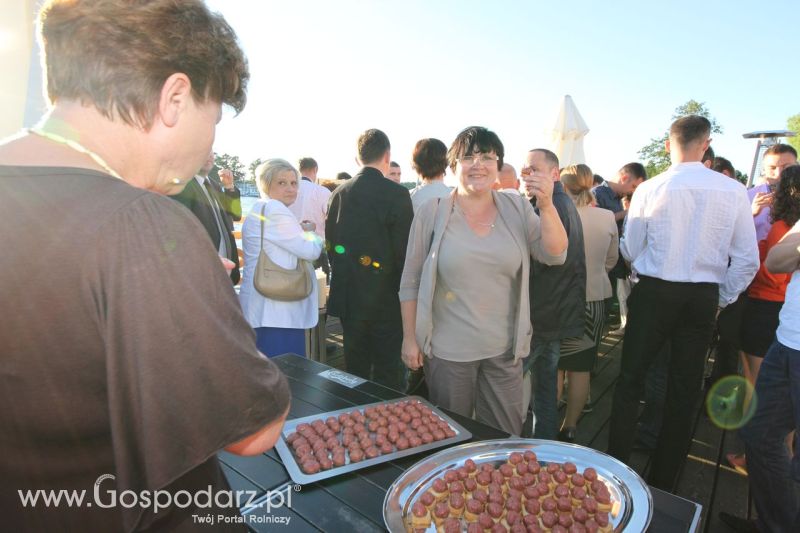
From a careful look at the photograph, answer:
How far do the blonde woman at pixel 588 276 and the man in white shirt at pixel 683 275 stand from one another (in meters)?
0.50

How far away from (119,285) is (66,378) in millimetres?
179

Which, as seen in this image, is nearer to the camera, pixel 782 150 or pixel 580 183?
pixel 580 183

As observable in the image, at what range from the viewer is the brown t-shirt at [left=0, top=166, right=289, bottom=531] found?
58 centimetres

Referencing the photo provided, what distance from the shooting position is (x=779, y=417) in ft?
6.48

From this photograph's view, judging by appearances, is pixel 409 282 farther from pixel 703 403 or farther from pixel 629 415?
pixel 703 403

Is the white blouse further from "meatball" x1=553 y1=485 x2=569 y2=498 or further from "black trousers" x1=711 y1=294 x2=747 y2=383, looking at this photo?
"black trousers" x1=711 y1=294 x2=747 y2=383

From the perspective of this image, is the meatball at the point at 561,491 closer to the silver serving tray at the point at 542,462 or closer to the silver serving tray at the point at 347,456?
the silver serving tray at the point at 542,462

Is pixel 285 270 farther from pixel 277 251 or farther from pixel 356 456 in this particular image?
pixel 356 456

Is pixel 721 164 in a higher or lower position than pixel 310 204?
higher

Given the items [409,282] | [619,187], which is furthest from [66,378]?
[619,187]

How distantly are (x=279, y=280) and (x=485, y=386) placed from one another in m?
1.62

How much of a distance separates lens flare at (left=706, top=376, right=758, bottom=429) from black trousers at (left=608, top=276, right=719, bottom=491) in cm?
133

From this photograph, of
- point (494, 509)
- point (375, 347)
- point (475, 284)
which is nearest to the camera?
point (494, 509)

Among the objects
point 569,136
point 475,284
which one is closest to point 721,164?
point 569,136
